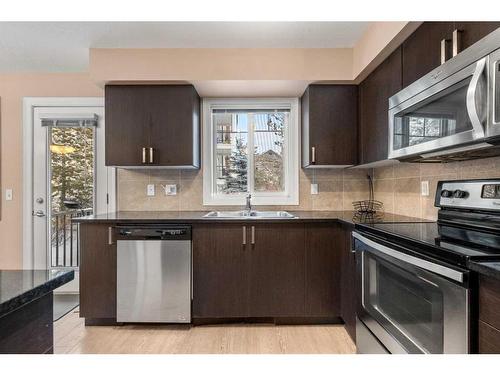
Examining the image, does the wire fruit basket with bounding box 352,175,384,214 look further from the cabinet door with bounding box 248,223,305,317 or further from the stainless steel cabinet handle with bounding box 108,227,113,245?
the stainless steel cabinet handle with bounding box 108,227,113,245

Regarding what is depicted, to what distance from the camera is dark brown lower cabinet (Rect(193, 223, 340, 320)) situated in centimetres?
248

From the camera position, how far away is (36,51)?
8.96 ft

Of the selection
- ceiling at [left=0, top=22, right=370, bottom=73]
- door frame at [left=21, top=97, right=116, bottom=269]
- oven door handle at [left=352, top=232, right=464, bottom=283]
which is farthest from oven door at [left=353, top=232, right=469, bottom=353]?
door frame at [left=21, top=97, right=116, bottom=269]

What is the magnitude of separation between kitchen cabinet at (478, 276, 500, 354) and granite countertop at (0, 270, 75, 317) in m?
1.24

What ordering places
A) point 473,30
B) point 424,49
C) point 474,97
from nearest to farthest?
point 474,97 → point 473,30 → point 424,49

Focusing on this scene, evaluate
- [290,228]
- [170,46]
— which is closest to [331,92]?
[290,228]

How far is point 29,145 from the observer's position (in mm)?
3176

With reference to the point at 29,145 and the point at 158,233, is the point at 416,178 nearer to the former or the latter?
the point at 158,233

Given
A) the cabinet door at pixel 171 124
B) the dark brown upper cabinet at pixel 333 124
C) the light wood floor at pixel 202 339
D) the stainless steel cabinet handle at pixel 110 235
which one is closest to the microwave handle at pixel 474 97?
the dark brown upper cabinet at pixel 333 124

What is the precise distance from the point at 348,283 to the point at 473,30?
1687mm

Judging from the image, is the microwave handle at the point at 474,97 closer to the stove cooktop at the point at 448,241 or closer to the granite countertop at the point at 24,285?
the stove cooktop at the point at 448,241

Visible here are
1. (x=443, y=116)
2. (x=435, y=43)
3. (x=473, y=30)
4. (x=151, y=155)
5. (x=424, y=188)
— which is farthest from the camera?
(x=151, y=155)

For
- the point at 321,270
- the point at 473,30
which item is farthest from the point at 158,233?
the point at 473,30

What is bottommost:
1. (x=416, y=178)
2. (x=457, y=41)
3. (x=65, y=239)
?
(x=65, y=239)
